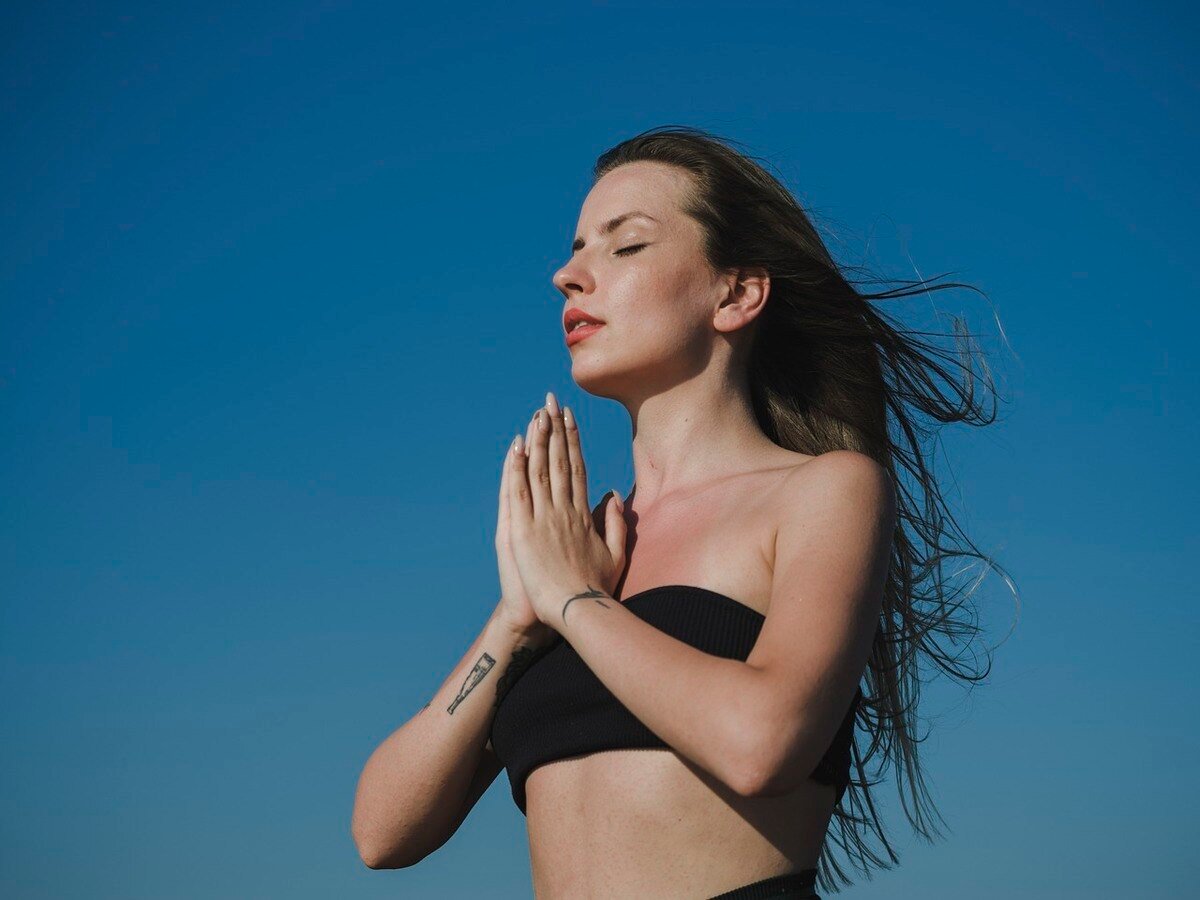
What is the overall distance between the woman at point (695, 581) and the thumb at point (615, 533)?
0.03 feet

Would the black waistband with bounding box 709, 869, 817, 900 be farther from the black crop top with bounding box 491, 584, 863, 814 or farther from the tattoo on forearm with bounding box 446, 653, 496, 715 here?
the tattoo on forearm with bounding box 446, 653, 496, 715

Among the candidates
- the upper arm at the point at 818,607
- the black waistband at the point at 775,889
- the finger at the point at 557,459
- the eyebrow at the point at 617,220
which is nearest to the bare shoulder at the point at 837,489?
the upper arm at the point at 818,607

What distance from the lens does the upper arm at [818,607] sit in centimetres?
314

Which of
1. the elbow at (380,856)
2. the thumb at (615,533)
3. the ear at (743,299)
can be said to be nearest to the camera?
the thumb at (615,533)

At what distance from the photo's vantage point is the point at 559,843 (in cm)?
371

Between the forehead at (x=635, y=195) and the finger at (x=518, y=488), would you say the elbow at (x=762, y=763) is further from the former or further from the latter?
the forehead at (x=635, y=195)

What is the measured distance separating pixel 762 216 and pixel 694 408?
0.86 metres

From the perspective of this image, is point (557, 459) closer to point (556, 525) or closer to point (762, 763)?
point (556, 525)

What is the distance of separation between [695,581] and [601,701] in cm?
45

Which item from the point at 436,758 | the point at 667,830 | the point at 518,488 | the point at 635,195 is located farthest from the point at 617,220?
the point at 667,830

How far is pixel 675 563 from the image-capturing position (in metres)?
3.97

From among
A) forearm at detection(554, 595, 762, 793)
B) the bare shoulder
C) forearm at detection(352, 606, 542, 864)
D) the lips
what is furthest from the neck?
forearm at detection(554, 595, 762, 793)

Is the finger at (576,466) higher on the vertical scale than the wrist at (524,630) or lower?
higher

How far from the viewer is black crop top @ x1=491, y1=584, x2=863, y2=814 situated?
3621 millimetres
